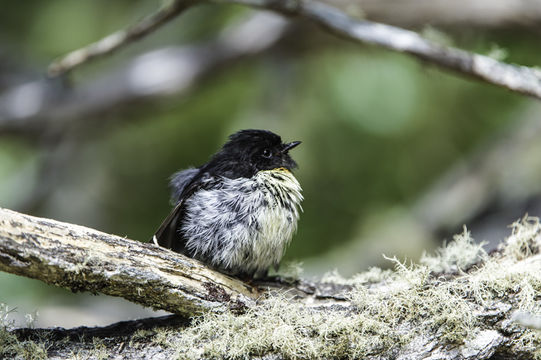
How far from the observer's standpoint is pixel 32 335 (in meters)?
2.83

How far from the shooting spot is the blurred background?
6.17 meters

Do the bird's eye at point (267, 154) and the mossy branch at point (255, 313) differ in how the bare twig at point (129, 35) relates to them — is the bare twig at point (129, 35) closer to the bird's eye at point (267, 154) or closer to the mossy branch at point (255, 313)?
the bird's eye at point (267, 154)

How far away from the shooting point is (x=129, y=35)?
12.6 ft

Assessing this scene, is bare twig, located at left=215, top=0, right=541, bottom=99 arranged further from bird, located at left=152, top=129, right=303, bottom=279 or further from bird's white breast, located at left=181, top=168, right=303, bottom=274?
bird's white breast, located at left=181, top=168, right=303, bottom=274

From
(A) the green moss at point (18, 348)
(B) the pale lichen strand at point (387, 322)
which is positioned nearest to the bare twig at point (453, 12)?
(B) the pale lichen strand at point (387, 322)

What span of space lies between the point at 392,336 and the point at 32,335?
169 cm

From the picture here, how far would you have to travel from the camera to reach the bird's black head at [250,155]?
3.73 meters

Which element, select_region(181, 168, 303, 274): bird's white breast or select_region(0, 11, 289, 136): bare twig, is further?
select_region(0, 11, 289, 136): bare twig

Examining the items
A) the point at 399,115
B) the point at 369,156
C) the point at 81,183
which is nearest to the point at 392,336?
the point at 399,115

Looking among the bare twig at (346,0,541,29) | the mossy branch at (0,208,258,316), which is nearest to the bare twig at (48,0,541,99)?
the mossy branch at (0,208,258,316)

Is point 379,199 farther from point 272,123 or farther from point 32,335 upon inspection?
point 32,335

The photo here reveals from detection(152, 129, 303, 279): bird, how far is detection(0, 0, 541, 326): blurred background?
2487mm

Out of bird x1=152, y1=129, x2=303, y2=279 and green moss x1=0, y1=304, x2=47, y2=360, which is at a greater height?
bird x1=152, y1=129, x2=303, y2=279

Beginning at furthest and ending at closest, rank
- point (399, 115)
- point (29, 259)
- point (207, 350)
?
point (399, 115), point (207, 350), point (29, 259)
